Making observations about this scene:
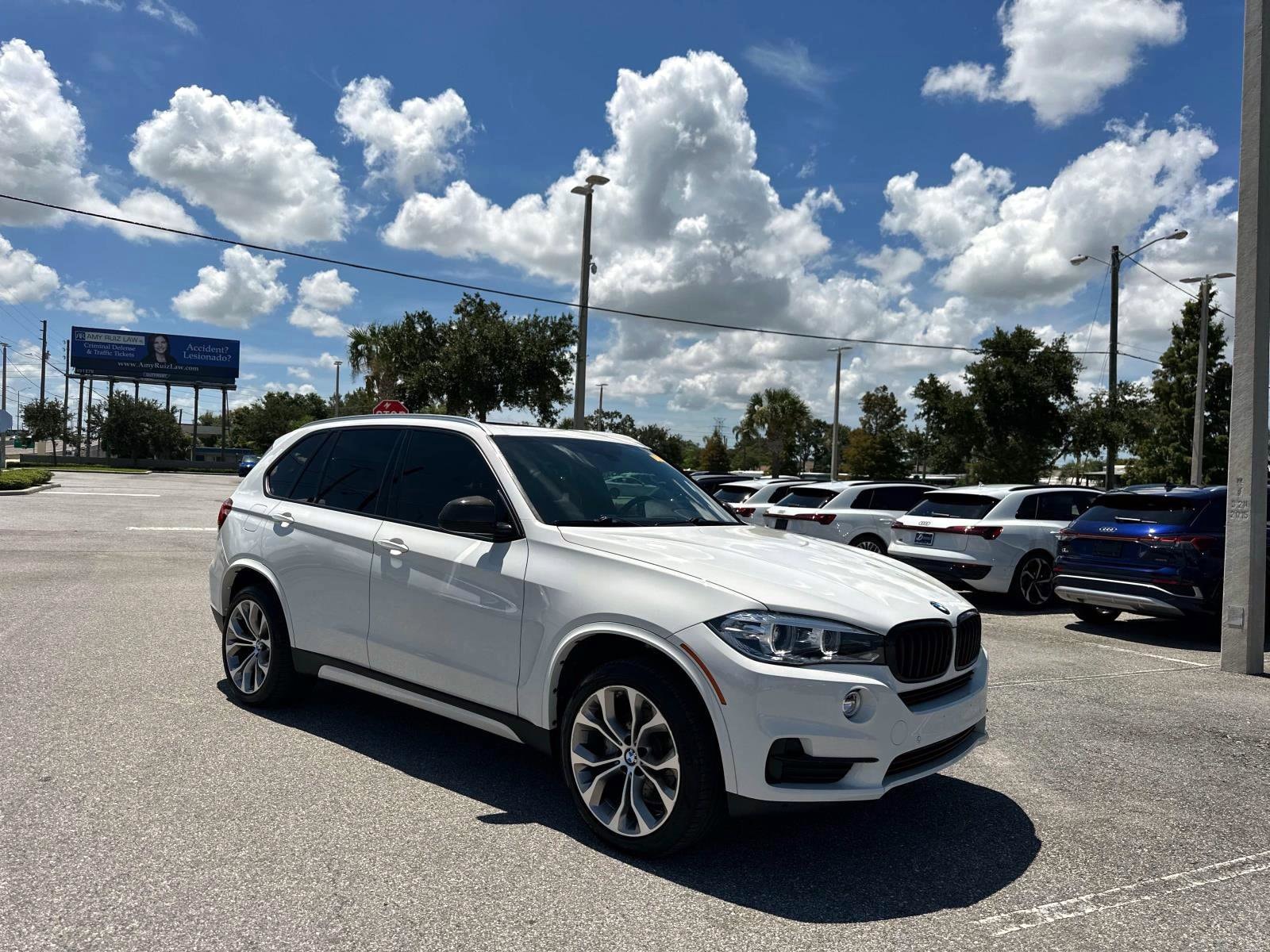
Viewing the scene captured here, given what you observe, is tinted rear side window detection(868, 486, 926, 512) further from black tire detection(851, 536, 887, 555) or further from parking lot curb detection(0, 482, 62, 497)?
parking lot curb detection(0, 482, 62, 497)

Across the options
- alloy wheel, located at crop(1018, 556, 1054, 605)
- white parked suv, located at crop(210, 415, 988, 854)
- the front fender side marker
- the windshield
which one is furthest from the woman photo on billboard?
the front fender side marker

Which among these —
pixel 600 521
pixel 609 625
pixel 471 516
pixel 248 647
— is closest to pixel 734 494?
pixel 248 647

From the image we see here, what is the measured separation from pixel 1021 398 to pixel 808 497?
2355 centimetres

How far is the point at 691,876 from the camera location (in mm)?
3502

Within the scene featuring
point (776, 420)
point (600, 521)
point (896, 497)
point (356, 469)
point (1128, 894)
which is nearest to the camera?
point (1128, 894)

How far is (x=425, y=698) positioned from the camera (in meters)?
4.48

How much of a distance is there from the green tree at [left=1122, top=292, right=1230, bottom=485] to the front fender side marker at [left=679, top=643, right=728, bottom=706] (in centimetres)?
3908

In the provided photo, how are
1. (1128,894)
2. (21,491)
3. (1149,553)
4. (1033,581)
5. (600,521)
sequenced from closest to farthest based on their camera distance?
1. (1128,894)
2. (600,521)
3. (1149,553)
4. (1033,581)
5. (21,491)

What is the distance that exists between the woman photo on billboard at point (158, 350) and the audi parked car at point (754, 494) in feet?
213

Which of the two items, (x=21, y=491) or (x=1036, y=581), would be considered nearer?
(x=1036, y=581)

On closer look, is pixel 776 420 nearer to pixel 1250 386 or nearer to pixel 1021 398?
pixel 1021 398

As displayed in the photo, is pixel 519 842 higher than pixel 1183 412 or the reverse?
the reverse

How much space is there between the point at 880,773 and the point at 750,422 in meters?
63.1

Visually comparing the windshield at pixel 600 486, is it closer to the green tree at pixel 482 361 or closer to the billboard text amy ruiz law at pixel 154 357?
the green tree at pixel 482 361
